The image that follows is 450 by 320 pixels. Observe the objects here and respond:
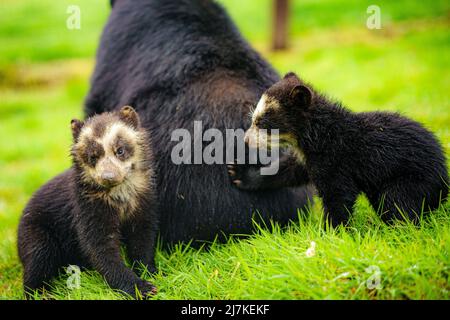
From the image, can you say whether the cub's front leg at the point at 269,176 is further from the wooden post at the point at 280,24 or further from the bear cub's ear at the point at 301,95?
the wooden post at the point at 280,24

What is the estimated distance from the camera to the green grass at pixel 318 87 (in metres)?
3.39

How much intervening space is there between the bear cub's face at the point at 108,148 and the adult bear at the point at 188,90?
40 centimetres

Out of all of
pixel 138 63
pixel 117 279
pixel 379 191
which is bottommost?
pixel 117 279

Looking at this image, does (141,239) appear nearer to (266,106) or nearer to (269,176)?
(269,176)

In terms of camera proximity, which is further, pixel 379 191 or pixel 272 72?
→ pixel 272 72

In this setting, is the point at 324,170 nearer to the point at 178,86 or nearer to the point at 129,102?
the point at 178,86

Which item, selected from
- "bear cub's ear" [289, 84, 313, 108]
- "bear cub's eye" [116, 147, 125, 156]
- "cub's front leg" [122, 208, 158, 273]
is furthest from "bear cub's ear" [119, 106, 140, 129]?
"bear cub's ear" [289, 84, 313, 108]

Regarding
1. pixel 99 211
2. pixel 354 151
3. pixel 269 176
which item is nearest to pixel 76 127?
pixel 99 211

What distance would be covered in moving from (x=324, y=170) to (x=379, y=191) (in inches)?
16.5

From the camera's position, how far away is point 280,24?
574 inches

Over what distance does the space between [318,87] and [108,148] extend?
24.7 ft

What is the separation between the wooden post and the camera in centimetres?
1432

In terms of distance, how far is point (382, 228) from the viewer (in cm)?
404
